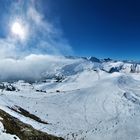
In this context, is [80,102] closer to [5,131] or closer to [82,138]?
[82,138]

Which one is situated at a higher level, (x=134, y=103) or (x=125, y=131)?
(x=134, y=103)

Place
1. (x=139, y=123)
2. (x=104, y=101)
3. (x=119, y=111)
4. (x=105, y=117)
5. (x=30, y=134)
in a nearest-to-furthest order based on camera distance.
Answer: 1. (x=30, y=134)
2. (x=139, y=123)
3. (x=105, y=117)
4. (x=119, y=111)
5. (x=104, y=101)

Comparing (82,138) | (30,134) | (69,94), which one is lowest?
(82,138)

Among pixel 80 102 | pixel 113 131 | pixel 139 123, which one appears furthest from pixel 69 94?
pixel 113 131

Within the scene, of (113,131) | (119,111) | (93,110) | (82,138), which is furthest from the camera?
(119,111)

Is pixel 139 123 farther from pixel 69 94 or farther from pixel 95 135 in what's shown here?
pixel 69 94

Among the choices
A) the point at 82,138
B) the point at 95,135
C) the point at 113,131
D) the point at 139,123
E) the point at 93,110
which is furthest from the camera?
the point at 93,110

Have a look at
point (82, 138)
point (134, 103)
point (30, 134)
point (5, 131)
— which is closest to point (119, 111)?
point (134, 103)

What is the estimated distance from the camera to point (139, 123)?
104 meters

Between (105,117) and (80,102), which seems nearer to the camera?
(105,117)

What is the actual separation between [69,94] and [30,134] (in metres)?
141

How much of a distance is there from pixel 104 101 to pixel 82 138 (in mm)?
102252

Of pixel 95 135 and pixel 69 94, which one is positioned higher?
pixel 69 94

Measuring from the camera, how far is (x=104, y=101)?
172m
